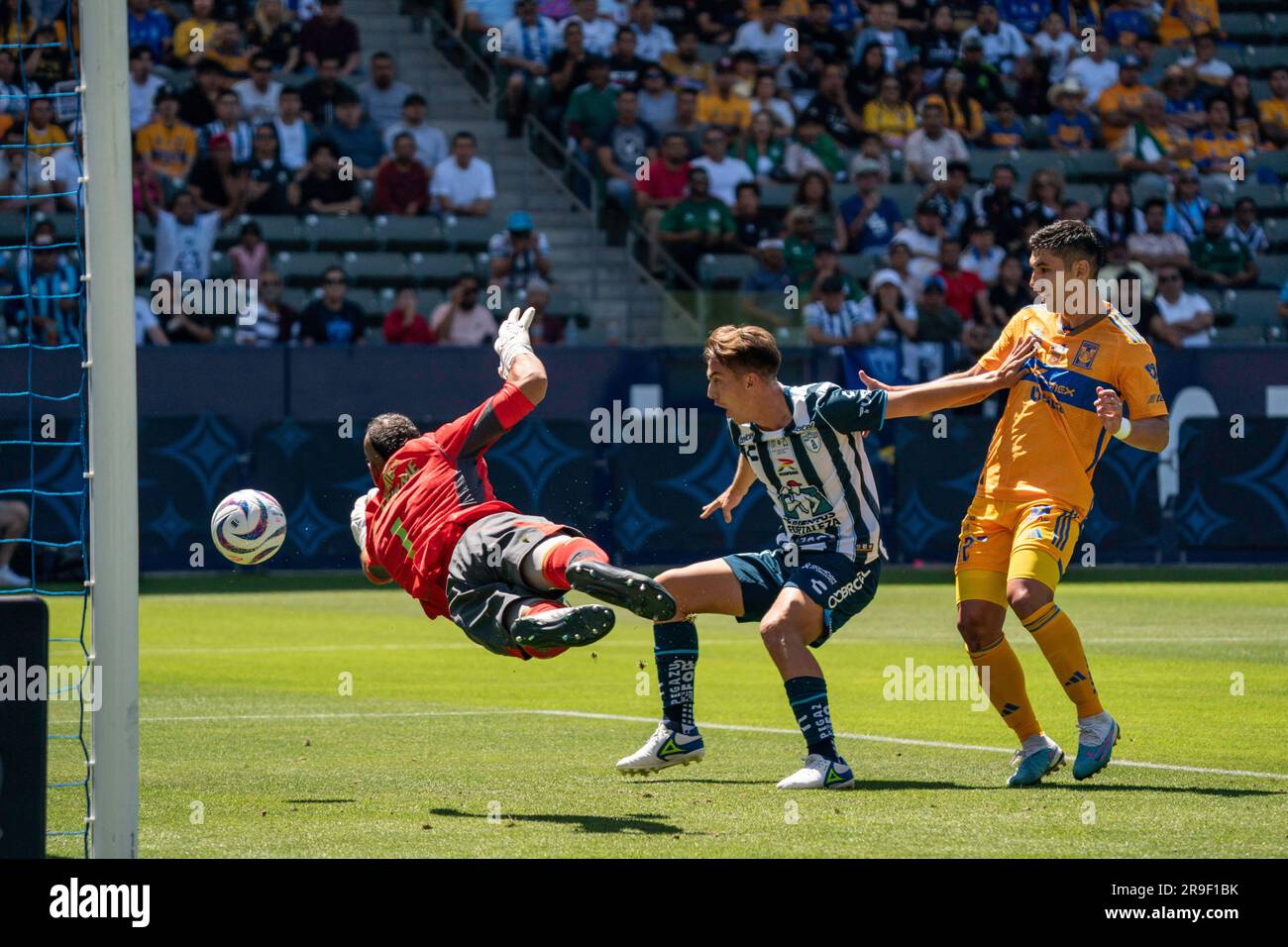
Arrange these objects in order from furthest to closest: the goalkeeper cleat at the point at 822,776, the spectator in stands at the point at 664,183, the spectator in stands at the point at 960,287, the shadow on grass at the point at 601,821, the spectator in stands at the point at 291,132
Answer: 1. the spectator in stands at the point at 664,183
2. the spectator in stands at the point at 960,287
3. the spectator in stands at the point at 291,132
4. the goalkeeper cleat at the point at 822,776
5. the shadow on grass at the point at 601,821

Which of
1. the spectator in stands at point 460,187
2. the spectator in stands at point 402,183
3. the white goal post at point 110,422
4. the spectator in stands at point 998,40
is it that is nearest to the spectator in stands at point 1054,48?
the spectator in stands at point 998,40

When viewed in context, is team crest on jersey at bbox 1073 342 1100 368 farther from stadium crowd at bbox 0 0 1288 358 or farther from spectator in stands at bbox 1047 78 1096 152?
spectator in stands at bbox 1047 78 1096 152

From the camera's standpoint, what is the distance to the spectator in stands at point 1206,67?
1076 inches

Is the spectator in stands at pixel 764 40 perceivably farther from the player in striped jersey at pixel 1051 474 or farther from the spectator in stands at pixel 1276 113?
the player in striped jersey at pixel 1051 474

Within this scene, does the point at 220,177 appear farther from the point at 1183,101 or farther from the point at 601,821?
the point at 601,821

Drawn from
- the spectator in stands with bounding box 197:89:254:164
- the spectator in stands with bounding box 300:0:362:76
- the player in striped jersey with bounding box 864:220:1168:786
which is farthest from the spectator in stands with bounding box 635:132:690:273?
the player in striped jersey with bounding box 864:220:1168:786

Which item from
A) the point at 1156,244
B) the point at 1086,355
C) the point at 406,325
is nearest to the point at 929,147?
the point at 1156,244

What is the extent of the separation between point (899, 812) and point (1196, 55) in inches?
893

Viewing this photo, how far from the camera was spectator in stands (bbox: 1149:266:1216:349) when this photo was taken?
901 inches

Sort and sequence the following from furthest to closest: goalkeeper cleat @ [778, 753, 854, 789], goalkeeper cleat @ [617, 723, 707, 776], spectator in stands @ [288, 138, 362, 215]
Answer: spectator in stands @ [288, 138, 362, 215], goalkeeper cleat @ [617, 723, 707, 776], goalkeeper cleat @ [778, 753, 854, 789]

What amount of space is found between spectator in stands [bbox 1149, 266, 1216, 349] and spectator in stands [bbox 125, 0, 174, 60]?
12.3 m

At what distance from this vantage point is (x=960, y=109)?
25.7 meters

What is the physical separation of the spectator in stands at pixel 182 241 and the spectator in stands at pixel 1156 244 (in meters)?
11.3

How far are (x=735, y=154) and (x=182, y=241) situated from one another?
719 cm
